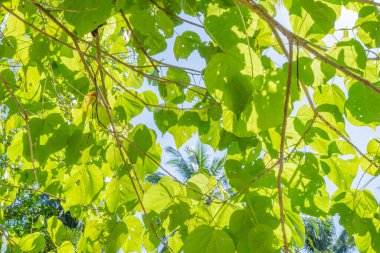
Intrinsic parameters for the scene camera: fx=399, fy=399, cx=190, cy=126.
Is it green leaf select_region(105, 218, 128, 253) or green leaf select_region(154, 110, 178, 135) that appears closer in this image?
green leaf select_region(105, 218, 128, 253)

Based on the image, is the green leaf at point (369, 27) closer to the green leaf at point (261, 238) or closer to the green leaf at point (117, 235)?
the green leaf at point (261, 238)

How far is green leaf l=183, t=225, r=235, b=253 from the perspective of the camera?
670 mm

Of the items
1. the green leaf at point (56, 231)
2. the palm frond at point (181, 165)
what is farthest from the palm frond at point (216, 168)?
the green leaf at point (56, 231)

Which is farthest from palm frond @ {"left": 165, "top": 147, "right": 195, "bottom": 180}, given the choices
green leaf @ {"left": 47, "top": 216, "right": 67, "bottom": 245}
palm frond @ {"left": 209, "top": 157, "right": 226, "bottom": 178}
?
green leaf @ {"left": 47, "top": 216, "right": 67, "bottom": 245}

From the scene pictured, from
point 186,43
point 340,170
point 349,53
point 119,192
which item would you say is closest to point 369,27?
point 349,53

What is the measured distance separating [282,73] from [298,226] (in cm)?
36

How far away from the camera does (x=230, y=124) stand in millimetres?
761

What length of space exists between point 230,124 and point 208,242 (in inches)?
8.7

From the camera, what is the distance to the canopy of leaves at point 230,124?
65 centimetres

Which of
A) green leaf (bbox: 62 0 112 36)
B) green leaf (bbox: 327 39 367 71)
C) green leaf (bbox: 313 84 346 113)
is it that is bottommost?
green leaf (bbox: 313 84 346 113)

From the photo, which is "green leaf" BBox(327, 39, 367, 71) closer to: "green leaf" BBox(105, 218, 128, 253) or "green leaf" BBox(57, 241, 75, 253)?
"green leaf" BBox(105, 218, 128, 253)

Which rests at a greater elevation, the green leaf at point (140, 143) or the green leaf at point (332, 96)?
the green leaf at point (332, 96)

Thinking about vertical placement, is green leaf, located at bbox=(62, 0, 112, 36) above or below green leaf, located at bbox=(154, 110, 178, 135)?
above

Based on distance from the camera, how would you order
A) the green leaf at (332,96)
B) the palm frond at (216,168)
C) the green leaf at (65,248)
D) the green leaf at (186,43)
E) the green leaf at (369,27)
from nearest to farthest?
1. the green leaf at (369,27)
2. the green leaf at (332,96)
3. the green leaf at (186,43)
4. the green leaf at (65,248)
5. the palm frond at (216,168)
